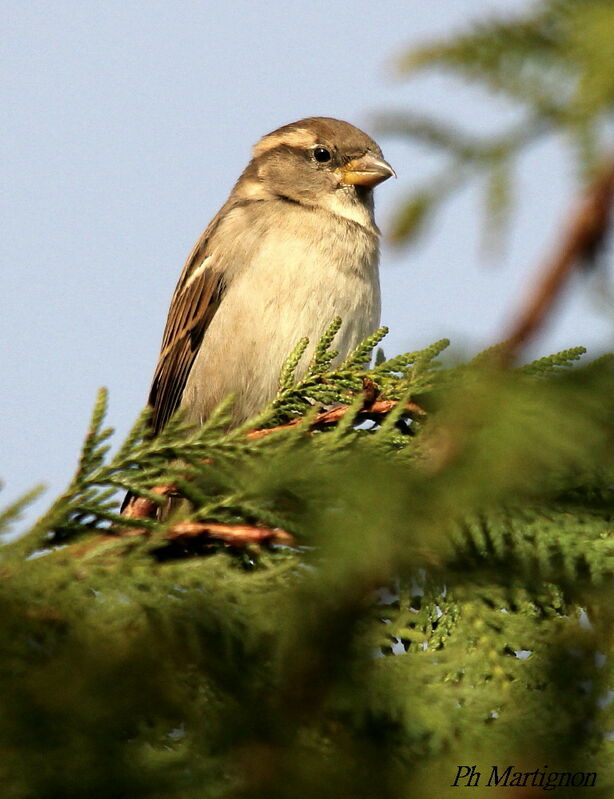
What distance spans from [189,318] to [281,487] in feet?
13.8

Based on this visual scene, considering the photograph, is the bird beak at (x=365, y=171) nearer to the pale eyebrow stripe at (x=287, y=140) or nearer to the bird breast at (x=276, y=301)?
the pale eyebrow stripe at (x=287, y=140)

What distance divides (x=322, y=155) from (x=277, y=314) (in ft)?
5.10

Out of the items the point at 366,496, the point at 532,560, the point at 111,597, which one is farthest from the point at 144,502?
the point at 366,496

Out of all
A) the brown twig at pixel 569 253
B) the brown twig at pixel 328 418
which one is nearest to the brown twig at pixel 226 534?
the brown twig at pixel 328 418

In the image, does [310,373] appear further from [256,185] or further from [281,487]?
[256,185]

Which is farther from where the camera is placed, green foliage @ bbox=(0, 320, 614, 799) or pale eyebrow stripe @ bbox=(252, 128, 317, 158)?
pale eyebrow stripe @ bbox=(252, 128, 317, 158)

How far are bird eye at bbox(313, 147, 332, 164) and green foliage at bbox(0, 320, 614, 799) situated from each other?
4.07m

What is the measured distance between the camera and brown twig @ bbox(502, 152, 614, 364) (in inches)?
33.0

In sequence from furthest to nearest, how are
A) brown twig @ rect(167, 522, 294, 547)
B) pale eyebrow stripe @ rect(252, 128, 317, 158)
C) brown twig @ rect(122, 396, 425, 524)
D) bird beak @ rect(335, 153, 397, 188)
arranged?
pale eyebrow stripe @ rect(252, 128, 317, 158) < bird beak @ rect(335, 153, 397, 188) < brown twig @ rect(122, 396, 425, 524) < brown twig @ rect(167, 522, 294, 547)

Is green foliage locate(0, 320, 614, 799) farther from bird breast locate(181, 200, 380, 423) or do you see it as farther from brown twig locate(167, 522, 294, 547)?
bird breast locate(181, 200, 380, 423)

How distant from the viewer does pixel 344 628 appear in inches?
41.0

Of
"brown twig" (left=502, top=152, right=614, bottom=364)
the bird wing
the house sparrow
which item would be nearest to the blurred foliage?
"brown twig" (left=502, top=152, right=614, bottom=364)

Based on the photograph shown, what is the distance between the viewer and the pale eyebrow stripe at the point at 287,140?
→ 5930mm

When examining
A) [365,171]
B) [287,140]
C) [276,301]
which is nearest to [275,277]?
[276,301]
